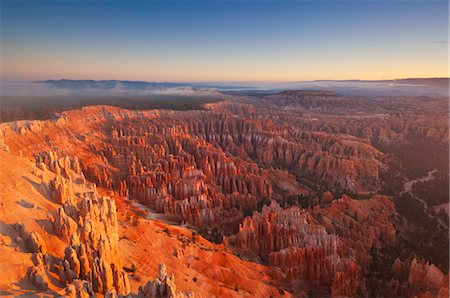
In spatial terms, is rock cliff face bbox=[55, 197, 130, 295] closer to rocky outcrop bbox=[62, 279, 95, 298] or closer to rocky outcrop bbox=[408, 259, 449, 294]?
rocky outcrop bbox=[62, 279, 95, 298]

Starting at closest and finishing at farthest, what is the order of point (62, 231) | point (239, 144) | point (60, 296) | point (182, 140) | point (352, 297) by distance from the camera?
point (60, 296), point (62, 231), point (352, 297), point (182, 140), point (239, 144)

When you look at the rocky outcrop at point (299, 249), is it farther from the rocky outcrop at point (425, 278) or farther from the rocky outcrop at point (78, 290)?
the rocky outcrop at point (78, 290)

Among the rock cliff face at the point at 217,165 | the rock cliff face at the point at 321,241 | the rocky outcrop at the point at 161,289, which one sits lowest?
the rock cliff face at the point at 321,241

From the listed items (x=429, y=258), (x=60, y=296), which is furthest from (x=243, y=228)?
(x=60, y=296)

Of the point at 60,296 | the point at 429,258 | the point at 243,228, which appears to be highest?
the point at 60,296

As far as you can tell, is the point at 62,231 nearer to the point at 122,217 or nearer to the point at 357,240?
the point at 122,217

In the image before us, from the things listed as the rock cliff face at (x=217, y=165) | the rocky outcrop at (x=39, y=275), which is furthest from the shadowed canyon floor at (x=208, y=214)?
the rock cliff face at (x=217, y=165)

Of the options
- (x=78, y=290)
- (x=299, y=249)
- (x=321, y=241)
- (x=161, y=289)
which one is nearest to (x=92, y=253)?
(x=78, y=290)
